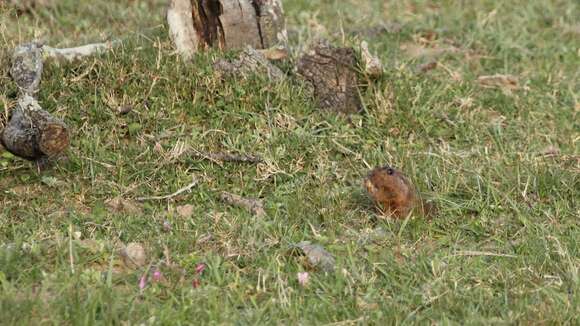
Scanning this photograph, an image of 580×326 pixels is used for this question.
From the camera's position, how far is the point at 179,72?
574 centimetres

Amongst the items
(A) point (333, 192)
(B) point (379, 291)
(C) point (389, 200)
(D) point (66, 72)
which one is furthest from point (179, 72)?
(B) point (379, 291)

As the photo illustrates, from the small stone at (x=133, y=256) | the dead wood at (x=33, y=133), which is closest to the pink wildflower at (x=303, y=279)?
the small stone at (x=133, y=256)

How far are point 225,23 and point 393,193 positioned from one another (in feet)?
6.55

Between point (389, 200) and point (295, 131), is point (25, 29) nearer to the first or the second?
point (295, 131)

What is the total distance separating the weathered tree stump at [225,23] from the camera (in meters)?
6.17

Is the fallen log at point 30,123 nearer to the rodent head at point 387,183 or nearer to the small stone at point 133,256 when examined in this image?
the small stone at point 133,256

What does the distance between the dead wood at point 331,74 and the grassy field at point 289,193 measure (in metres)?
0.08

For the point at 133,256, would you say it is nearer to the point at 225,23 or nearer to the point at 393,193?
the point at 393,193

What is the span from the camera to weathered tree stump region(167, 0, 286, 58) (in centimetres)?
617

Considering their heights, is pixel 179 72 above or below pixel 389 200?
above

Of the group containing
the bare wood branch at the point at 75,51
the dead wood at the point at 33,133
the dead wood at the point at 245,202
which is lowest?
the dead wood at the point at 245,202

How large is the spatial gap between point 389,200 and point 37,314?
1879 mm

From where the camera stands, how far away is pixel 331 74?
19.3 feet

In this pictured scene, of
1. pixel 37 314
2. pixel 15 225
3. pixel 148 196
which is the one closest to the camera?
pixel 37 314
